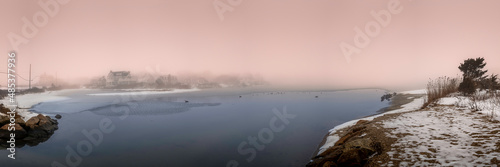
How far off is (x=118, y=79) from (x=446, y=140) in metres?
120

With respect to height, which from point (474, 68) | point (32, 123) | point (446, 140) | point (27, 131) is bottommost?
point (27, 131)

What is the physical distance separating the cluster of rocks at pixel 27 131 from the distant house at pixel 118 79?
3666 inches

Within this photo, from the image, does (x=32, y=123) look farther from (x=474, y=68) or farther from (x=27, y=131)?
(x=474, y=68)

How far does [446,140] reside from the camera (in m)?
9.08

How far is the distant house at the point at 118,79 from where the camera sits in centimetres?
10534

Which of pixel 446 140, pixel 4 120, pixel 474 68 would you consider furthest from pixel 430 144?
pixel 4 120

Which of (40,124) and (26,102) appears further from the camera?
(26,102)

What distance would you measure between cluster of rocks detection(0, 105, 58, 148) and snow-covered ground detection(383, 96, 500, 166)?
2438 centimetres

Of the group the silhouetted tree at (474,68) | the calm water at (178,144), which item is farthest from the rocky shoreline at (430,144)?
the silhouetted tree at (474,68)

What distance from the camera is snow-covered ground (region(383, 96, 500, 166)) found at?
7.32 metres

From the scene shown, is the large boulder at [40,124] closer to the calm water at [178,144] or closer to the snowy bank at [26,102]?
the calm water at [178,144]

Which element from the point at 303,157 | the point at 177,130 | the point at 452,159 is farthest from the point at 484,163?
the point at 177,130

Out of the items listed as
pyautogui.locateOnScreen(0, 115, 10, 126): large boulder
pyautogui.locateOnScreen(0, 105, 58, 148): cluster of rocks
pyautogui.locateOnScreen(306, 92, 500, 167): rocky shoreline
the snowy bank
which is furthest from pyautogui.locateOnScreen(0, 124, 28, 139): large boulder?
pyautogui.locateOnScreen(306, 92, 500, 167): rocky shoreline

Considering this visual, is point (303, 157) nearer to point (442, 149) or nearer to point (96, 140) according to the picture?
point (442, 149)
